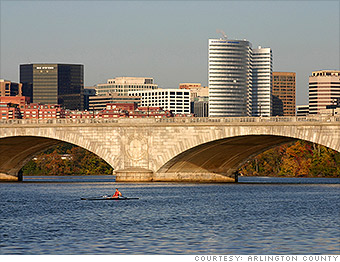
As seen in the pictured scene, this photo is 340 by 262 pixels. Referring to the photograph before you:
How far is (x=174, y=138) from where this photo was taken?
102m

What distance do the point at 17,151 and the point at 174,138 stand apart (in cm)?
3184

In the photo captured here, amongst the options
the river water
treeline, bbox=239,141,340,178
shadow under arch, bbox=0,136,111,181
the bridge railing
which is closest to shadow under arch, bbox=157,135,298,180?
the bridge railing

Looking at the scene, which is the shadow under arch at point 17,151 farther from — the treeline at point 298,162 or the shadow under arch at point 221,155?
the treeline at point 298,162

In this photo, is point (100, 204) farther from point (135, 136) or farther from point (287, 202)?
point (135, 136)

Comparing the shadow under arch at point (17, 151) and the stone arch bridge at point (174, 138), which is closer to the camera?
the stone arch bridge at point (174, 138)

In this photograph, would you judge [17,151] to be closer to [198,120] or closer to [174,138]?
[174,138]

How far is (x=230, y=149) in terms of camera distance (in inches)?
4331

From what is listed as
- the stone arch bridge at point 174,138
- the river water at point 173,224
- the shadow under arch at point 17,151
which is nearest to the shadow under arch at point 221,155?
the stone arch bridge at point 174,138

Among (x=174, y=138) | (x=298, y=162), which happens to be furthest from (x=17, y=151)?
(x=298, y=162)

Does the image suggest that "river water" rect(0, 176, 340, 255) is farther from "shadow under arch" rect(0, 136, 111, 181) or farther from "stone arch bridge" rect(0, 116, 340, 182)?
"shadow under arch" rect(0, 136, 111, 181)

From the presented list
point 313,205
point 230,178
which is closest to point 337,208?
point 313,205

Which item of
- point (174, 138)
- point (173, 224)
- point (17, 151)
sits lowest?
point (173, 224)

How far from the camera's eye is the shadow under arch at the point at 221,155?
103250mm

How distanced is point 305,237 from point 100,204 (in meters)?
29.7
